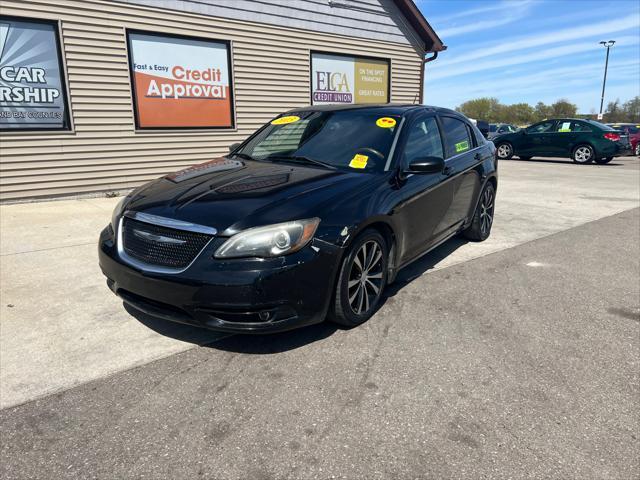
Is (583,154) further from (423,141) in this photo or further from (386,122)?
(386,122)

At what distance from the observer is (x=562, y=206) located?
8188mm

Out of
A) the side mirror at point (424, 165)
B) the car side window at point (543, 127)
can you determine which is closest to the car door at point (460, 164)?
the side mirror at point (424, 165)

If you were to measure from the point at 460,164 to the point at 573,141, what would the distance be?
47.2 feet

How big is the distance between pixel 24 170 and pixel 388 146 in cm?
644

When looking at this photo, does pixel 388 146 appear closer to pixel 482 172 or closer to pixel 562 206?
pixel 482 172

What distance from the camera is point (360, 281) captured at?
3.26 metres

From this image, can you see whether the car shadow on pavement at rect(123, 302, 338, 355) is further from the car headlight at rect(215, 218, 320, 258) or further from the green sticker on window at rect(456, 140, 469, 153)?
the green sticker on window at rect(456, 140, 469, 153)

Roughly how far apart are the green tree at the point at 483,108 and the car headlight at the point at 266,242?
91319 mm

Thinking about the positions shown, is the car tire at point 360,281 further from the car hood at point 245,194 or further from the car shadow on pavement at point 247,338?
the car hood at point 245,194

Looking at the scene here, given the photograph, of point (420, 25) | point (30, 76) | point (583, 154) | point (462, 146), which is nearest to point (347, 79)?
point (420, 25)

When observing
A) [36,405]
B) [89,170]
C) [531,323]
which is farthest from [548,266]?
[89,170]

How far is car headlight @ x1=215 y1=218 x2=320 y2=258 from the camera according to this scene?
104 inches

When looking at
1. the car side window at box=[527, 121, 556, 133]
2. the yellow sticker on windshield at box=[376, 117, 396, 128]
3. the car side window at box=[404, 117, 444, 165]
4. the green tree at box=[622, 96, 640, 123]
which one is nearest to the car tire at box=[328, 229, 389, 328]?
the car side window at box=[404, 117, 444, 165]

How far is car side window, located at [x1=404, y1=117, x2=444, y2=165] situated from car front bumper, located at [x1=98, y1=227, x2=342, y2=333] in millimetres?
1390
